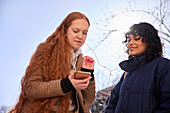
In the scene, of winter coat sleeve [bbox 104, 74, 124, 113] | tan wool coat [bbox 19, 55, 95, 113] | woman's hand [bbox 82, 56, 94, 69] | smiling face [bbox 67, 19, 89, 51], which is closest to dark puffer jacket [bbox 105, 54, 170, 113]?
winter coat sleeve [bbox 104, 74, 124, 113]

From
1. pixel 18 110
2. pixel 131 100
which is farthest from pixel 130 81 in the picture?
pixel 18 110

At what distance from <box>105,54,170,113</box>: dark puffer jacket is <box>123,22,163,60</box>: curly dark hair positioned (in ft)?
0.31

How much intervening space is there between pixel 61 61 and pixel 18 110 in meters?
0.58

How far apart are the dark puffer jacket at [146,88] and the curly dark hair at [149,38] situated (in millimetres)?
94

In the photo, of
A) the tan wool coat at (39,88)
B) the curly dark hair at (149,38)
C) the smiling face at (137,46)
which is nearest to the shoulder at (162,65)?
the curly dark hair at (149,38)

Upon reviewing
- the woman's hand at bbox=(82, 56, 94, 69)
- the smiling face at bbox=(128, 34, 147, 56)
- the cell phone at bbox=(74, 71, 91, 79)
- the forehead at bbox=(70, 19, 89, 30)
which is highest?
the forehead at bbox=(70, 19, 89, 30)

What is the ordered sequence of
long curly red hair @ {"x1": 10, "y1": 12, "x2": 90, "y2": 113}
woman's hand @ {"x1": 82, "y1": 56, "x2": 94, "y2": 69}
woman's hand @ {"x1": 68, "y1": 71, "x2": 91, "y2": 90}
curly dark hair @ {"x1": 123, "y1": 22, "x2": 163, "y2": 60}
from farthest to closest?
1. curly dark hair @ {"x1": 123, "y1": 22, "x2": 163, "y2": 60}
2. woman's hand @ {"x1": 82, "y1": 56, "x2": 94, "y2": 69}
3. long curly red hair @ {"x1": 10, "y1": 12, "x2": 90, "y2": 113}
4. woman's hand @ {"x1": 68, "y1": 71, "x2": 91, "y2": 90}

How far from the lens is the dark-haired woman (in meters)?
1.81

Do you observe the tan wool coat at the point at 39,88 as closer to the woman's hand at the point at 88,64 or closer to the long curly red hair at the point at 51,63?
the long curly red hair at the point at 51,63

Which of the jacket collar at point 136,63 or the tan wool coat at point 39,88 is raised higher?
the jacket collar at point 136,63

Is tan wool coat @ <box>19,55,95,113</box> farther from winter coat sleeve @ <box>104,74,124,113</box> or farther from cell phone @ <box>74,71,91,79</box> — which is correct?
winter coat sleeve @ <box>104,74,124,113</box>

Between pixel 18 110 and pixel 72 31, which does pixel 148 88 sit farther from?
pixel 18 110

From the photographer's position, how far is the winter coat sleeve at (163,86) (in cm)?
173

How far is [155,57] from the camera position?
2117 mm
